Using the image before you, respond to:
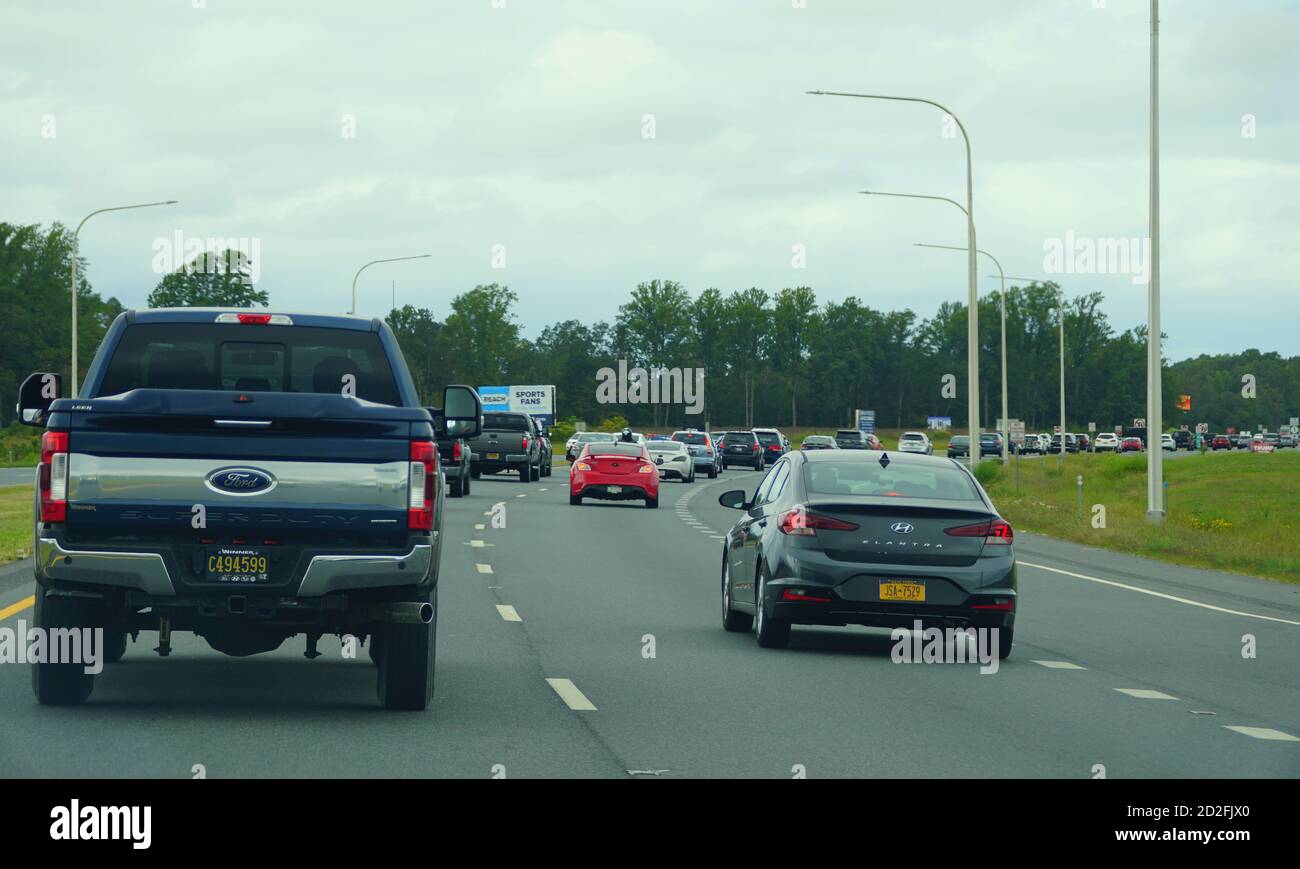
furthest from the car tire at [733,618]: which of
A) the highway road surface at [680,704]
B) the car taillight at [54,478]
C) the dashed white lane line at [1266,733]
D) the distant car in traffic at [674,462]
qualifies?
the distant car in traffic at [674,462]

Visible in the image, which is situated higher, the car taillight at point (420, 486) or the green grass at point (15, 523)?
the car taillight at point (420, 486)

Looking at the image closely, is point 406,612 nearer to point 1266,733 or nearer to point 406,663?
point 406,663

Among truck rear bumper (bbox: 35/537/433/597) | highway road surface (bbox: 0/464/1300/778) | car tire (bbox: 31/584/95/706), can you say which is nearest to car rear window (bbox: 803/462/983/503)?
highway road surface (bbox: 0/464/1300/778)

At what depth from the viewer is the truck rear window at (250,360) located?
10672mm

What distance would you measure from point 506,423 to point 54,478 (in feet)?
148

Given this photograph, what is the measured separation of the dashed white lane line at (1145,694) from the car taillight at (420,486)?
489 cm

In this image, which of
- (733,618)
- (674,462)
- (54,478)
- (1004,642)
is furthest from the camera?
(674,462)

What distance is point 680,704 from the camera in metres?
10.8

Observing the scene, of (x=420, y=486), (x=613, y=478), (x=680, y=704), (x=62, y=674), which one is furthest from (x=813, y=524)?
(x=613, y=478)

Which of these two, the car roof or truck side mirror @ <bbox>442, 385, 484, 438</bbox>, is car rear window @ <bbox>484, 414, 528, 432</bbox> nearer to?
truck side mirror @ <bbox>442, 385, 484, 438</bbox>

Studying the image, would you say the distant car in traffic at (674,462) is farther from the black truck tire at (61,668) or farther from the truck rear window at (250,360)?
the black truck tire at (61,668)

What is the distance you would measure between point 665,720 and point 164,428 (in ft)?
9.97
